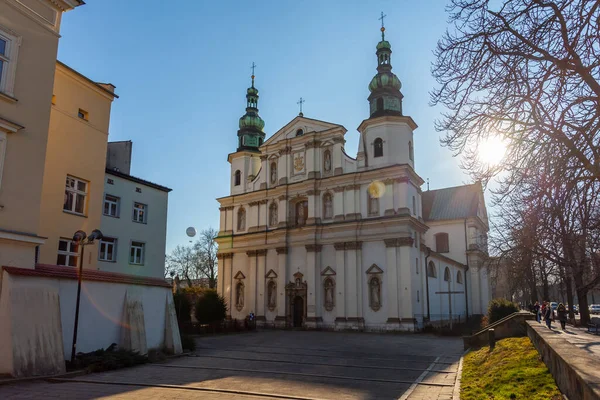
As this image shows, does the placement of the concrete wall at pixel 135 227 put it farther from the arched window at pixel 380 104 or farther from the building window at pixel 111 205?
the arched window at pixel 380 104

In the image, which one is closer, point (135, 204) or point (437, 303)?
point (135, 204)

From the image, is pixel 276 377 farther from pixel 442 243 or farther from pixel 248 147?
pixel 442 243

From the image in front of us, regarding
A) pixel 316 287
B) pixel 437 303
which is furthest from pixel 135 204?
pixel 437 303

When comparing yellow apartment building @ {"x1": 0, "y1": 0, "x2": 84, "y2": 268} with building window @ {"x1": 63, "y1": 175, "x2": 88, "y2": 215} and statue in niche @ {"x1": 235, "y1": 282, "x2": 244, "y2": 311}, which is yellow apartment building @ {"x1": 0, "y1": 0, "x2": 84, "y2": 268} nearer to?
building window @ {"x1": 63, "y1": 175, "x2": 88, "y2": 215}

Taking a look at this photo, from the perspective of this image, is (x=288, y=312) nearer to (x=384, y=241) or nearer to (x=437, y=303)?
(x=384, y=241)

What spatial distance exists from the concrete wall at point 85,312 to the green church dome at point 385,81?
27.6m

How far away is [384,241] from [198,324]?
49.4 ft

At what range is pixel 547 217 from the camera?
10.8m

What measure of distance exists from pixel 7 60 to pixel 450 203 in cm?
5097

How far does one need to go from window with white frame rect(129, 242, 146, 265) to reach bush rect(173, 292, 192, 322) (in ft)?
23.2

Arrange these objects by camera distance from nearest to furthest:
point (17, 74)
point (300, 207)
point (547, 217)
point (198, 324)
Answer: point (547, 217) < point (17, 74) < point (198, 324) < point (300, 207)

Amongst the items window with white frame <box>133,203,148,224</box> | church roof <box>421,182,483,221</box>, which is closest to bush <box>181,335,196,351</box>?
window with white frame <box>133,203,148,224</box>

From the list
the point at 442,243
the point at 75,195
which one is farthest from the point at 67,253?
the point at 442,243

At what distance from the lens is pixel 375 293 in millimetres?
36469
